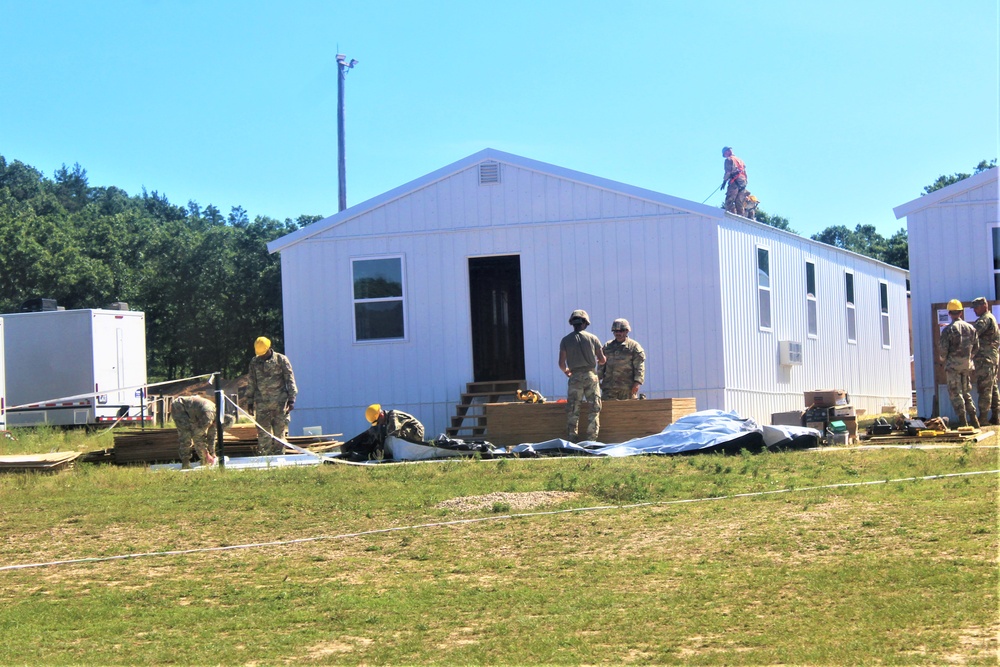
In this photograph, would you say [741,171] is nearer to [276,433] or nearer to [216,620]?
[276,433]

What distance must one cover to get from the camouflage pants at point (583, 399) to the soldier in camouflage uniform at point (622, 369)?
72 centimetres

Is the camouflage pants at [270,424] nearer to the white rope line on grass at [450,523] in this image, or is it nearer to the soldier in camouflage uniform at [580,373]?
the soldier in camouflage uniform at [580,373]

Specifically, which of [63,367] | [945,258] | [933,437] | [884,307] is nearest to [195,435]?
[933,437]

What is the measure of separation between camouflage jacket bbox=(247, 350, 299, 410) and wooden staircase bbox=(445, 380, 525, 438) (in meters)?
3.54

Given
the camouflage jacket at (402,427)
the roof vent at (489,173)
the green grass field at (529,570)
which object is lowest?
the green grass field at (529,570)

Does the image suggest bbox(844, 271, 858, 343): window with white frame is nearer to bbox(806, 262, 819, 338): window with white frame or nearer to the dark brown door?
bbox(806, 262, 819, 338): window with white frame

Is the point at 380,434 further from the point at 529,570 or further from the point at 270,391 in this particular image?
the point at 529,570

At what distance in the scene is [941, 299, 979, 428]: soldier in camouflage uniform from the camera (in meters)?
15.4

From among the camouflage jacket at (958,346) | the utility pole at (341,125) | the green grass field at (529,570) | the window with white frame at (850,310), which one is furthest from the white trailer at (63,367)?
the camouflage jacket at (958,346)

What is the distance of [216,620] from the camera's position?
664 cm

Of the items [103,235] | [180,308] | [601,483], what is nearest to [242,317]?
[180,308]

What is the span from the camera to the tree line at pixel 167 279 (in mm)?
41469

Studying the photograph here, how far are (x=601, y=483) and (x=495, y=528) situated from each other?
6.63ft

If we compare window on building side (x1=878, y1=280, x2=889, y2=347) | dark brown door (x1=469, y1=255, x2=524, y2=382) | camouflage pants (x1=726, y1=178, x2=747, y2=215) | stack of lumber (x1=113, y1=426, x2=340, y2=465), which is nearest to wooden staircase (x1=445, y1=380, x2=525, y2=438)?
dark brown door (x1=469, y1=255, x2=524, y2=382)
